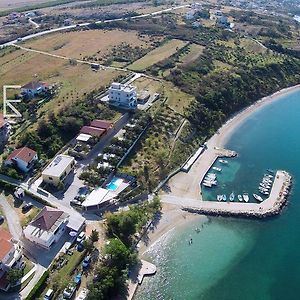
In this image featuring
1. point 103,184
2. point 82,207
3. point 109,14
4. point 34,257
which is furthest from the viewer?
point 109,14

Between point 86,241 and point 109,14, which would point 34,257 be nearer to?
point 86,241

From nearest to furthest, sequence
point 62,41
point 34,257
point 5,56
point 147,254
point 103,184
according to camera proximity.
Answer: point 34,257 < point 147,254 < point 103,184 < point 5,56 < point 62,41

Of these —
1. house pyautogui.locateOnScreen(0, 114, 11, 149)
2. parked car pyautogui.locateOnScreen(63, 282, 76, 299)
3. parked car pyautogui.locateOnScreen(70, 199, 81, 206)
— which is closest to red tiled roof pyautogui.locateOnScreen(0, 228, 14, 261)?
parked car pyautogui.locateOnScreen(63, 282, 76, 299)

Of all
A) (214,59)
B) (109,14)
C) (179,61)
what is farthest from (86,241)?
(109,14)

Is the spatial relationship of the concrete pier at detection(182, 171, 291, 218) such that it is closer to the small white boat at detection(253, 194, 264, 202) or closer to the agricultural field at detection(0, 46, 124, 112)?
the small white boat at detection(253, 194, 264, 202)

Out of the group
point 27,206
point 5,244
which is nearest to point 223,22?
point 27,206

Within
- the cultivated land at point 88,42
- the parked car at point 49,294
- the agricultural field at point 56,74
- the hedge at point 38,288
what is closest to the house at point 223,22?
the cultivated land at point 88,42
